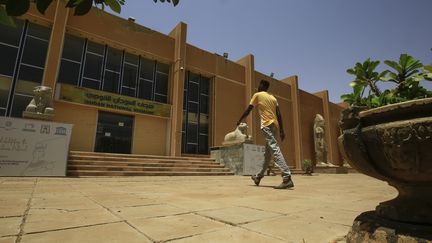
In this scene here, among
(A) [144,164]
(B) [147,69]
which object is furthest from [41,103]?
(B) [147,69]

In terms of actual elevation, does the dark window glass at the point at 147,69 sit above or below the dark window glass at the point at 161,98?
above

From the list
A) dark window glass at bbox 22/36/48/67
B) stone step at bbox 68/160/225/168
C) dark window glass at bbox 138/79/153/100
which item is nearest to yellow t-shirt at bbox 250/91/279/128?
stone step at bbox 68/160/225/168

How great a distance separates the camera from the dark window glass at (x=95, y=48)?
1470 cm

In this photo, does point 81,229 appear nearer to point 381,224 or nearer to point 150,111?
point 381,224

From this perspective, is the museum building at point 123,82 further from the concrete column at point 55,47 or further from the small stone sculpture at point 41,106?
the small stone sculpture at point 41,106

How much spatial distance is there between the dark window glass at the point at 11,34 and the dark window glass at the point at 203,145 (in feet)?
37.5

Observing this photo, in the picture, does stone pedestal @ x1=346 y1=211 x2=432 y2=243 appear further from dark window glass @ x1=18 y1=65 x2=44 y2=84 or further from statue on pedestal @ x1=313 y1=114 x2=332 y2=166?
statue on pedestal @ x1=313 y1=114 x2=332 y2=166

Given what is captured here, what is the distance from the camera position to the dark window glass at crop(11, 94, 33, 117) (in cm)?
1188

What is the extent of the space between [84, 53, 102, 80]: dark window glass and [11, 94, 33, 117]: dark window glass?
3.20 metres

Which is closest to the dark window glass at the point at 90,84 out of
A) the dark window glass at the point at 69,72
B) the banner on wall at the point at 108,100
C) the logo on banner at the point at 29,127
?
the dark window glass at the point at 69,72

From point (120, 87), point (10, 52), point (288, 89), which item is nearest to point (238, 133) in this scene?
point (120, 87)

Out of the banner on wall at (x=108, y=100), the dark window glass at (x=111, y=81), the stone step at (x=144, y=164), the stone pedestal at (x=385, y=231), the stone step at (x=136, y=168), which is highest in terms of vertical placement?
the dark window glass at (x=111, y=81)

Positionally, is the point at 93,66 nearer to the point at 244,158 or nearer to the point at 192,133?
the point at 192,133

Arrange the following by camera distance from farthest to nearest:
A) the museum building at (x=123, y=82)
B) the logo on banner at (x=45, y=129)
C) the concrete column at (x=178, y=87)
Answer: the concrete column at (x=178, y=87) → the museum building at (x=123, y=82) → the logo on banner at (x=45, y=129)
